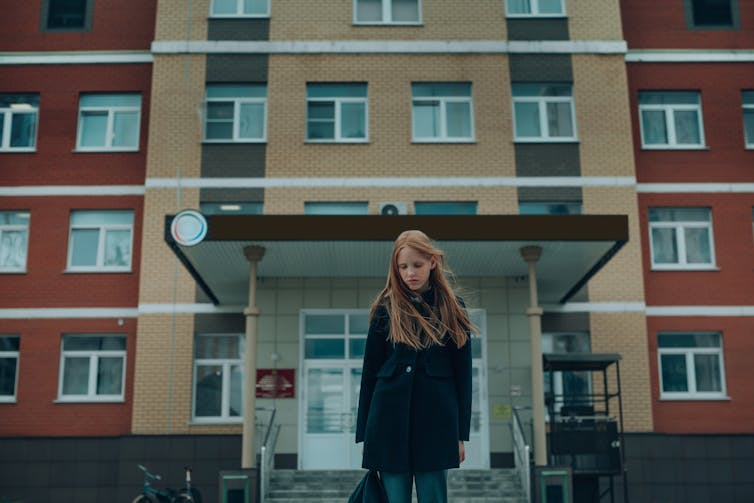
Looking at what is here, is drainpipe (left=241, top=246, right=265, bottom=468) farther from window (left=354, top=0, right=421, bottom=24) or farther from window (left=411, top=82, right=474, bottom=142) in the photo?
window (left=354, top=0, right=421, bottom=24)

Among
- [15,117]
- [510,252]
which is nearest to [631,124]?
[510,252]

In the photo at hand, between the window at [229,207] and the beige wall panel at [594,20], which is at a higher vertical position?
the beige wall panel at [594,20]

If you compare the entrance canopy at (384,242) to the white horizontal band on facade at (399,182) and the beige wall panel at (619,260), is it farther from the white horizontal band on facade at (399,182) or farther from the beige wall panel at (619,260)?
the white horizontal band on facade at (399,182)

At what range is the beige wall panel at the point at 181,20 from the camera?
19.1 meters

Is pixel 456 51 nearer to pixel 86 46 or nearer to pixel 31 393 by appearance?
pixel 86 46

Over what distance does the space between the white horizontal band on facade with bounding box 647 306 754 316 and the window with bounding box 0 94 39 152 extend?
14.9 m

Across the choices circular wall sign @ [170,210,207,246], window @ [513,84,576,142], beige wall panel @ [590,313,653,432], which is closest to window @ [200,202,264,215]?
circular wall sign @ [170,210,207,246]

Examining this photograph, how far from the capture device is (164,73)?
18906mm

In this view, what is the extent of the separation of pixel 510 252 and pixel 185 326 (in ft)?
24.0

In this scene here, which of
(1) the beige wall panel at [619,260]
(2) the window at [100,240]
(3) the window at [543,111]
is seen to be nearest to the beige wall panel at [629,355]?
(1) the beige wall panel at [619,260]

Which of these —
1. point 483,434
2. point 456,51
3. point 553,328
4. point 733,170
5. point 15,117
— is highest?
point 456,51

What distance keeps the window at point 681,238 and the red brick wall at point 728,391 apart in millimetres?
1415

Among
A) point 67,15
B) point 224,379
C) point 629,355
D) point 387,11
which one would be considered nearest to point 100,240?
point 224,379

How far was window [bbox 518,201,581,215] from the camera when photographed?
60.4ft
